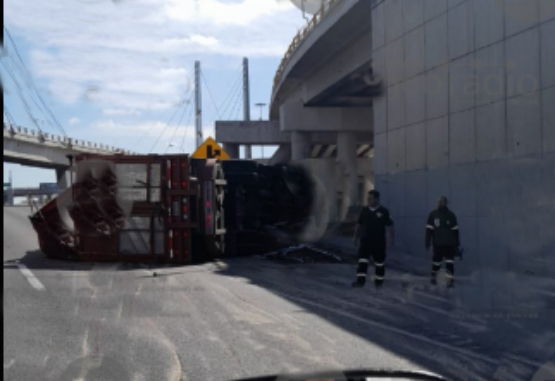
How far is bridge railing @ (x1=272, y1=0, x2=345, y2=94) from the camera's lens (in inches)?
1112

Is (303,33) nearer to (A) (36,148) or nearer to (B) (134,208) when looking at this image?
(A) (36,148)

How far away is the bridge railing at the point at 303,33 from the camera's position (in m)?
28.2

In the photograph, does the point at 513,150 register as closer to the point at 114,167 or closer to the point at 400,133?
Answer: the point at 400,133

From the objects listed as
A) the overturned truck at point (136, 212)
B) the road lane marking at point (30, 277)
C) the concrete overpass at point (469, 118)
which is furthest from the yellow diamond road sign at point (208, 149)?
the road lane marking at point (30, 277)

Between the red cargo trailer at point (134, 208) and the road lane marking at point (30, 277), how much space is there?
1.55 meters

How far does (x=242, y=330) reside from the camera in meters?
9.23

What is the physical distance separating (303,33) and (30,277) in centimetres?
2074

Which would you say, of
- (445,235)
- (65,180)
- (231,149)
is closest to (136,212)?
(65,180)

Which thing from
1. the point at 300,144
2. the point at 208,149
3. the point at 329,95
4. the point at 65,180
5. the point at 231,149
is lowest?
the point at 65,180

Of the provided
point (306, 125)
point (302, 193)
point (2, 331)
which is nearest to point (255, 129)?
point (306, 125)

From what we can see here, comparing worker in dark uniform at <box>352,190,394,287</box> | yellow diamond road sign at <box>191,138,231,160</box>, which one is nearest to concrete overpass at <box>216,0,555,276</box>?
→ worker in dark uniform at <box>352,190,394,287</box>

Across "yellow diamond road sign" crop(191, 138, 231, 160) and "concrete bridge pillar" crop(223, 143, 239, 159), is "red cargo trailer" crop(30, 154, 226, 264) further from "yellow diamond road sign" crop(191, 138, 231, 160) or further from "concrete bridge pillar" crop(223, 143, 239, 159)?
"concrete bridge pillar" crop(223, 143, 239, 159)

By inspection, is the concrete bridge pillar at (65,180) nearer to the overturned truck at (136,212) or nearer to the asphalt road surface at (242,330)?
the overturned truck at (136,212)

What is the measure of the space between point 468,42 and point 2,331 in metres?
13.2
